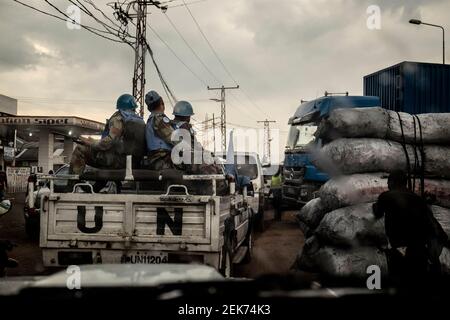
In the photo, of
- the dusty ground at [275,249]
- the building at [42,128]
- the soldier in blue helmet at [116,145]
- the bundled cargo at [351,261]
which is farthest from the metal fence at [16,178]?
the bundled cargo at [351,261]

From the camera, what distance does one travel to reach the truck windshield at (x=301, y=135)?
12.2 meters

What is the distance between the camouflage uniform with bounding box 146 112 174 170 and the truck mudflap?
136cm

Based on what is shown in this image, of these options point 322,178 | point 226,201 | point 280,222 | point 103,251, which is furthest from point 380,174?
point 280,222

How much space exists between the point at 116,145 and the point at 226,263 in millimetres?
2005

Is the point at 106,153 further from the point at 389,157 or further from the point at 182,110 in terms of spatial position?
the point at 389,157

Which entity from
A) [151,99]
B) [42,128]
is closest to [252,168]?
[151,99]

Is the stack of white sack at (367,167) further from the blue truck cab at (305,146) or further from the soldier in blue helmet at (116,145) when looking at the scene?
the blue truck cab at (305,146)

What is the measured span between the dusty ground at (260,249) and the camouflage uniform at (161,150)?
5.83ft

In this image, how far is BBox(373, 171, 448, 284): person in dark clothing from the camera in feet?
15.7

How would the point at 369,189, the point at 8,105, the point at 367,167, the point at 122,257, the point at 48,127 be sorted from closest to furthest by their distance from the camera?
1. the point at 122,257
2. the point at 369,189
3. the point at 367,167
4. the point at 48,127
5. the point at 8,105

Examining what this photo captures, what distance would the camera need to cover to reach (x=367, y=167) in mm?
6191

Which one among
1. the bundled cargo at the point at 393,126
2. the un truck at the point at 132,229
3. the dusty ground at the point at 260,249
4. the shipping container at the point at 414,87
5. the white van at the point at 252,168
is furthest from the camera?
the shipping container at the point at 414,87
